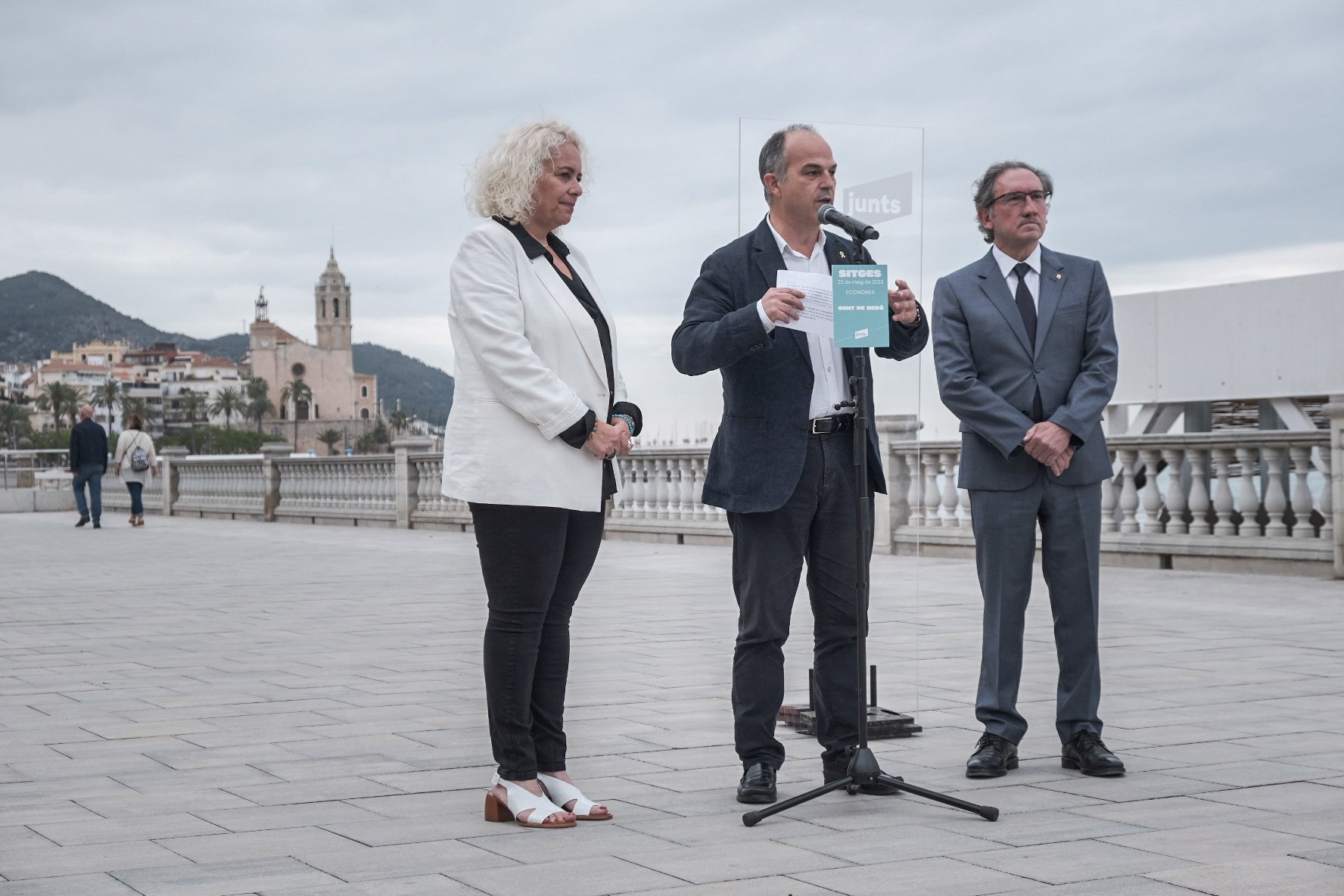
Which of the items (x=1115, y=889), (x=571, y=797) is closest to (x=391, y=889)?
(x=571, y=797)

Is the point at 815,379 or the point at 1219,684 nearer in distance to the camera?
the point at 815,379

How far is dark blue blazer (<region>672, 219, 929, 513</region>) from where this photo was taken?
191 inches

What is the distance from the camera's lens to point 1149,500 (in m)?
13.8

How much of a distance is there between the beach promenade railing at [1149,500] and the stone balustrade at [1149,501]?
0.01m

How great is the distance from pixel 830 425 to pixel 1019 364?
86 centimetres

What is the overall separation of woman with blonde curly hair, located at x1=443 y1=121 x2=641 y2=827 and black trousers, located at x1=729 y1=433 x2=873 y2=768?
515 millimetres

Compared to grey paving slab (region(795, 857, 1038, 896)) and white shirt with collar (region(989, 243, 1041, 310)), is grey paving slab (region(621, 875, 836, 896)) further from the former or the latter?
white shirt with collar (region(989, 243, 1041, 310))

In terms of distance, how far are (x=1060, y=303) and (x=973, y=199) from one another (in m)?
0.49

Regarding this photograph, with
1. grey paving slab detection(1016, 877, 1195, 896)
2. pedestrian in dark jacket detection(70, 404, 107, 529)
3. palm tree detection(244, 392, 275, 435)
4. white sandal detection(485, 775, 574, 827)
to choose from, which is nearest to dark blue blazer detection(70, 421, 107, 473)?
pedestrian in dark jacket detection(70, 404, 107, 529)

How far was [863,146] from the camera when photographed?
5641mm

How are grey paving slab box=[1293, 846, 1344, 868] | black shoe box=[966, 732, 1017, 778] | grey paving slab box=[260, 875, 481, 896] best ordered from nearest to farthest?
grey paving slab box=[260, 875, 481, 896], grey paving slab box=[1293, 846, 1344, 868], black shoe box=[966, 732, 1017, 778]

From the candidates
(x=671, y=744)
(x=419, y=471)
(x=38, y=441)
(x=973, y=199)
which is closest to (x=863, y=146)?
(x=973, y=199)

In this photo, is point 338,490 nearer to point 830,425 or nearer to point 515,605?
point 830,425

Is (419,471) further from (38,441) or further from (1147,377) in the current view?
(38,441)
